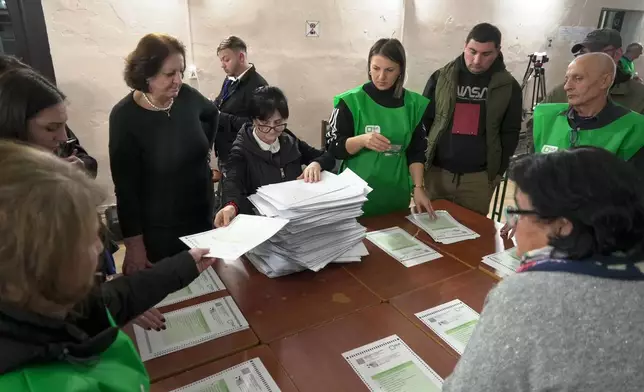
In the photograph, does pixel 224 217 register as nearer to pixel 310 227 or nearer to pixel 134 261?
pixel 310 227

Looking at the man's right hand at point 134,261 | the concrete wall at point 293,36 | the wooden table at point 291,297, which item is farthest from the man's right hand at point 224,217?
the concrete wall at point 293,36

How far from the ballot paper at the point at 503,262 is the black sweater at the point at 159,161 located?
1.19m

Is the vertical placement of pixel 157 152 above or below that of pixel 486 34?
below

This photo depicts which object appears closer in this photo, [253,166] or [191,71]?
[253,166]

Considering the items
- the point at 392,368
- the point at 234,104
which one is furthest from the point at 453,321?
the point at 234,104

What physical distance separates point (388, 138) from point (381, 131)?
48 mm

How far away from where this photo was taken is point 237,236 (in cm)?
120

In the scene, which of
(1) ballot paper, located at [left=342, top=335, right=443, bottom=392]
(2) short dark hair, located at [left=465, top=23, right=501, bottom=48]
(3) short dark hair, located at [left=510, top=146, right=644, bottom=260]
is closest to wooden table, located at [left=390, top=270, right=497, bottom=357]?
(1) ballot paper, located at [left=342, top=335, right=443, bottom=392]

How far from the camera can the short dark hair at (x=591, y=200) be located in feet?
2.23

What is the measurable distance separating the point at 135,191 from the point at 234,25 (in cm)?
226

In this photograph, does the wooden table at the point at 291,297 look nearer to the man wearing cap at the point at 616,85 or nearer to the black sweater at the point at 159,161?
the black sweater at the point at 159,161

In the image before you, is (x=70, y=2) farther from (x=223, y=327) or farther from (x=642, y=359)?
(x=642, y=359)

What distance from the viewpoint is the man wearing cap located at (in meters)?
2.54

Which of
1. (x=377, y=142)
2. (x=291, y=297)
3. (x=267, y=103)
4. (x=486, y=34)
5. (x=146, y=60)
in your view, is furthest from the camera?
(x=486, y=34)
